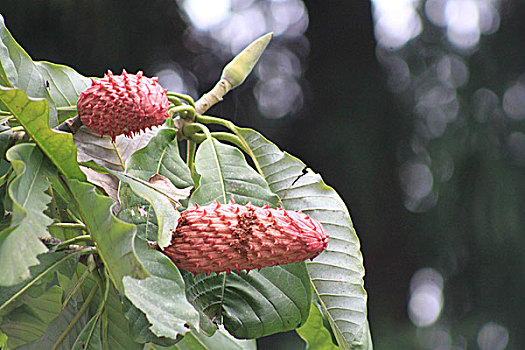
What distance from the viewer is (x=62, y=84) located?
656mm

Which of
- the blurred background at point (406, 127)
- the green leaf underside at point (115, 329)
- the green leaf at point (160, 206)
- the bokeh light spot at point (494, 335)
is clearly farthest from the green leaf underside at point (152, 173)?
the bokeh light spot at point (494, 335)

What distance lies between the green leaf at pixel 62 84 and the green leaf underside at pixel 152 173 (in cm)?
12

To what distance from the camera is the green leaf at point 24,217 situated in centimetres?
38

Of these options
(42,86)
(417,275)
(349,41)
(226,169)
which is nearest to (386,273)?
(417,275)

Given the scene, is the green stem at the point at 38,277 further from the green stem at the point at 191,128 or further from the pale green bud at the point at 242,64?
the pale green bud at the point at 242,64

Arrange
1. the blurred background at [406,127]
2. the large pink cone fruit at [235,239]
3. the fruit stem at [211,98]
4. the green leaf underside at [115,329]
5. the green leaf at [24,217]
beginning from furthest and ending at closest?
1. the blurred background at [406,127]
2. the fruit stem at [211,98]
3. the green leaf underside at [115,329]
4. the large pink cone fruit at [235,239]
5. the green leaf at [24,217]

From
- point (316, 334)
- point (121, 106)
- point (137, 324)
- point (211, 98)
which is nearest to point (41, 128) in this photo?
point (121, 106)

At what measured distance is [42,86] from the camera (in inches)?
21.8

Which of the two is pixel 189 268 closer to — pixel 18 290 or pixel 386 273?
pixel 18 290

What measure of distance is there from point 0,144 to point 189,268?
18 centimetres

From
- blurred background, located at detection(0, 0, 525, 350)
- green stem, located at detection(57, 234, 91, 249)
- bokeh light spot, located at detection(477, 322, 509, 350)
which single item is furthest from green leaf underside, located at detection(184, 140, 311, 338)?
bokeh light spot, located at detection(477, 322, 509, 350)

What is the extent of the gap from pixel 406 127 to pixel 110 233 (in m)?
2.03

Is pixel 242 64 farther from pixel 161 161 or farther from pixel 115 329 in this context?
pixel 115 329

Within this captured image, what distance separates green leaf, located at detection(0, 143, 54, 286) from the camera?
0.38 meters
